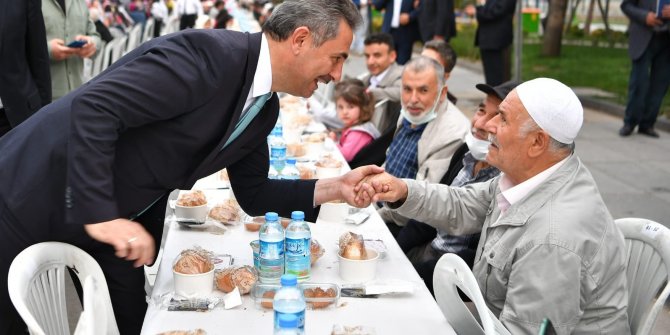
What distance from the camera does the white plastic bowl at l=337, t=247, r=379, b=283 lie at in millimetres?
2295

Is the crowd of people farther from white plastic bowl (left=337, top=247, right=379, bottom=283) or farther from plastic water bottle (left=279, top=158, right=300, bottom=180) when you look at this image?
plastic water bottle (left=279, top=158, right=300, bottom=180)

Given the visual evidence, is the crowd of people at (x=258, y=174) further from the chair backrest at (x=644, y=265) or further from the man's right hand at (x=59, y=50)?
the man's right hand at (x=59, y=50)

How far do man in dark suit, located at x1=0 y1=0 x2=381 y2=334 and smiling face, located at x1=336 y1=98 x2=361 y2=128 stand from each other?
2.90 meters

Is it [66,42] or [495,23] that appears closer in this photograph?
[66,42]

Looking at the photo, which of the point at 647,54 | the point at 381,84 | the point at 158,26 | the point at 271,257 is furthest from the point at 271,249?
the point at 158,26

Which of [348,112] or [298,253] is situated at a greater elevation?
[298,253]

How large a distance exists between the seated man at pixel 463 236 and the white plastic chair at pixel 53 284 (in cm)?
146

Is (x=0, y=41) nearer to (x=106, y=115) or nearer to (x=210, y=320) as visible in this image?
(x=106, y=115)

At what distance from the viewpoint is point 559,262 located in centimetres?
207

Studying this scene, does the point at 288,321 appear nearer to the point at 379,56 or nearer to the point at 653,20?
the point at 379,56

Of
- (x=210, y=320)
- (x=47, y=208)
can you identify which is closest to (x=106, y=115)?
(x=47, y=208)

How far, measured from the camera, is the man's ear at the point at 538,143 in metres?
2.30

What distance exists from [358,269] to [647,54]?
20.9ft

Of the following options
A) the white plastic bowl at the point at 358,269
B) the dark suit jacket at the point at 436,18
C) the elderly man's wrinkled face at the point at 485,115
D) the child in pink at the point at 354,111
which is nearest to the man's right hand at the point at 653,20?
the dark suit jacket at the point at 436,18
